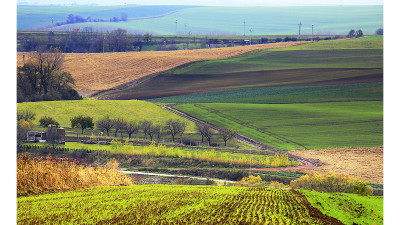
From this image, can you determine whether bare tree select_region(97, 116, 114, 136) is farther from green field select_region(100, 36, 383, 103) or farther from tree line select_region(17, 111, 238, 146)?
green field select_region(100, 36, 383, 103)

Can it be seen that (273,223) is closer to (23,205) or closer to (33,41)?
(23,205)


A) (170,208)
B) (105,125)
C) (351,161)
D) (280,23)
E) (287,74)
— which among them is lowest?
(351,161)

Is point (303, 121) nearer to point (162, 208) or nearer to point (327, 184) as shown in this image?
point (327, 184)

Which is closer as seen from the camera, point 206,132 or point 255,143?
point 255,143

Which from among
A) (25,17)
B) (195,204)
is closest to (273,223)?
(195,204)

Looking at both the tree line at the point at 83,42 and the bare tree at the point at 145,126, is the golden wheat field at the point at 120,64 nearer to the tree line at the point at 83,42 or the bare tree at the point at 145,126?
the tree line at the point at 83,42

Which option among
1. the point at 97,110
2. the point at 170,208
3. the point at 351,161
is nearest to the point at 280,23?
the point at 97,110
